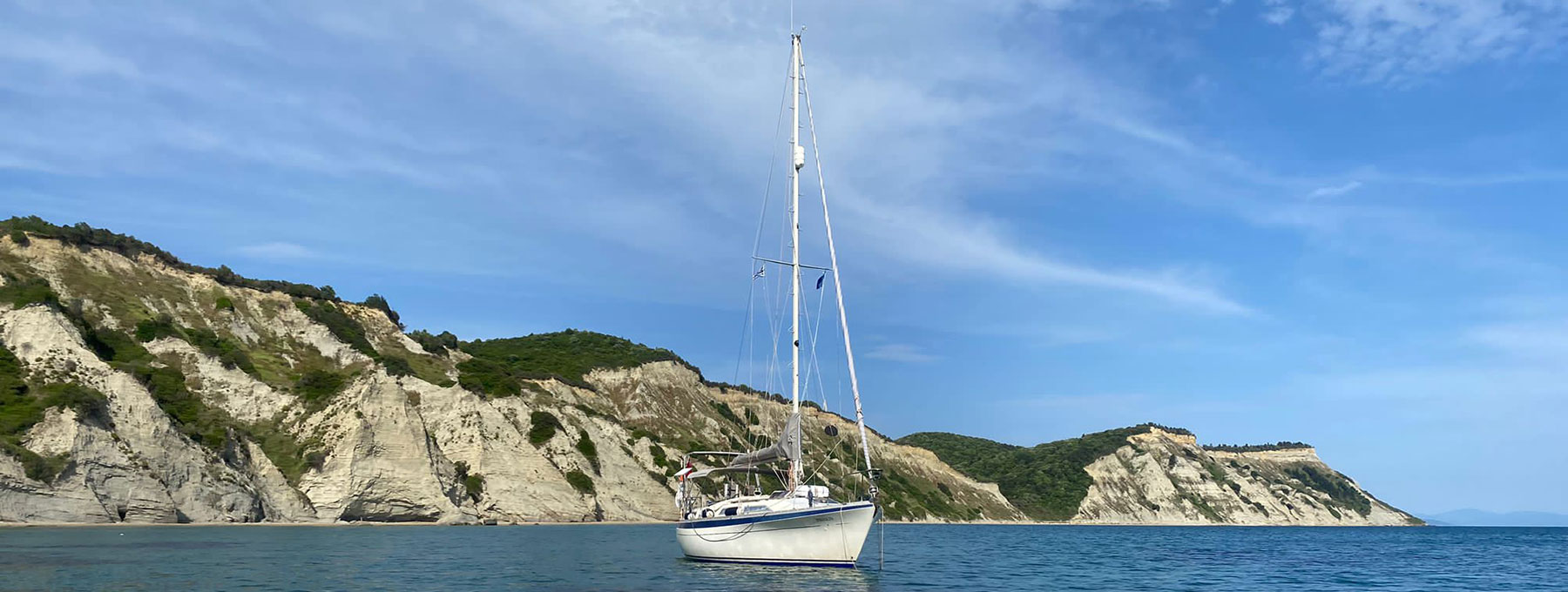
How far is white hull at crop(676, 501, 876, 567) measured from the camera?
34719 millimetres

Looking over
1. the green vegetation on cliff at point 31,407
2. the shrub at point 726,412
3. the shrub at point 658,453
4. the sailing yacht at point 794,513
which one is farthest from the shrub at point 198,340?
the shrub at point 726,412

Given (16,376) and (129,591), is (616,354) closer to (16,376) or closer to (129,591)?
(16,376)

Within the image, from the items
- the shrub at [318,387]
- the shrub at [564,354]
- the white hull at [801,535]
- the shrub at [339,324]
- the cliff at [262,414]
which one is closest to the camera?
the white hull at [801,535]

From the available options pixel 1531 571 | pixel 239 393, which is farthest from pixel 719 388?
pixel 1531 571

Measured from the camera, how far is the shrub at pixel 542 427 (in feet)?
310

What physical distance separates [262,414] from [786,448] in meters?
56.4

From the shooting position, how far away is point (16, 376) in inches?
2424

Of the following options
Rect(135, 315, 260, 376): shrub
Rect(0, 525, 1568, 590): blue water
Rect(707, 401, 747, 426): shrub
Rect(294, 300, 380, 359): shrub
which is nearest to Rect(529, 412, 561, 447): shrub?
Rect(294, 300, 380, 359): shrub

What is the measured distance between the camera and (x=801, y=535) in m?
35.3

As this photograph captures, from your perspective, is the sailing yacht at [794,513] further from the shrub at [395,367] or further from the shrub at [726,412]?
the shrub at [726,412]

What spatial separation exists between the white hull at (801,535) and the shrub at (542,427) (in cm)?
6004

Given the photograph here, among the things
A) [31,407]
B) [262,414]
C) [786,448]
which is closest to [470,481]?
[262,414]

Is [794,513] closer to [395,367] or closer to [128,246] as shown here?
[395,367]

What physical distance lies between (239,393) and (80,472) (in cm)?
2219
